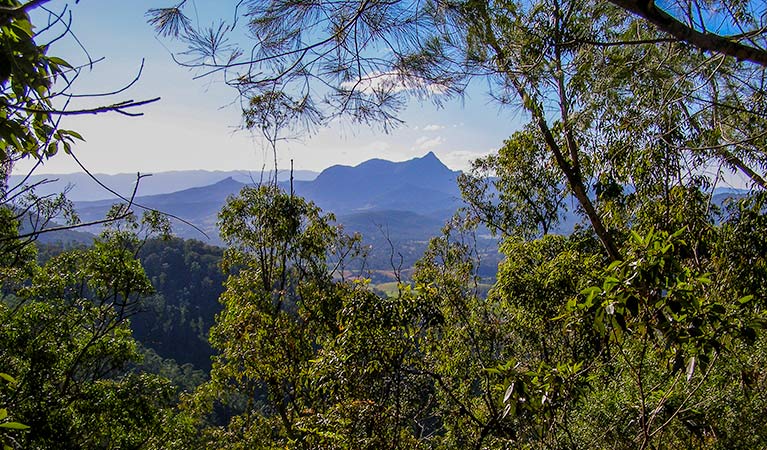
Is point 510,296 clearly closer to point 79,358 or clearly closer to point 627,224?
point 627,224

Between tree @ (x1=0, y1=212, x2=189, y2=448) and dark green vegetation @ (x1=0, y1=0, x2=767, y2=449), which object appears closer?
dark green vegetation @ (x1=0, y1=0, x2=767, y2=449)

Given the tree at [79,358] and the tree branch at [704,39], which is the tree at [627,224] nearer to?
the tree branch at [704,39]

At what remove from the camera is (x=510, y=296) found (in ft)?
16.6

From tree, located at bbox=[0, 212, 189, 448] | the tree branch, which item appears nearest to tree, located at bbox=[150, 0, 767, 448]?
the tree branch

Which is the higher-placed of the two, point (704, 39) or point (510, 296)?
point (704, 39)

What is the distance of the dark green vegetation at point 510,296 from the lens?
165 centimetres

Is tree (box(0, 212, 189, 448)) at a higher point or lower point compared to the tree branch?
lower

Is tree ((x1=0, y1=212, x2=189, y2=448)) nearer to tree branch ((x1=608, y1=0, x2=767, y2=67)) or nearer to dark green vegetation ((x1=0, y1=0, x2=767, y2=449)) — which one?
dark green vegetation ((x1=0, y1=0, x2=767, y2=449))

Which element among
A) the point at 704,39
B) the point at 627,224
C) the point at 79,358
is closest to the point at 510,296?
the point at 627,224

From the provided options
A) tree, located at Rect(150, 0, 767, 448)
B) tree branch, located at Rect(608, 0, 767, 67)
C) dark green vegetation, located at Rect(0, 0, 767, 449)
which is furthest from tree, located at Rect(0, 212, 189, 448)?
tree branch, located at Rect(608, 0, 767, 67)

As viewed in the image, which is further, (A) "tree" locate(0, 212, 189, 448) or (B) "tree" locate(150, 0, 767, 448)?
(A) "tree" locate(0, 212, 189, 448)

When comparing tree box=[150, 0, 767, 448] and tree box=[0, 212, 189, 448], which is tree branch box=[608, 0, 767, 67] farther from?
tree box=[0, 212, 189, 448]

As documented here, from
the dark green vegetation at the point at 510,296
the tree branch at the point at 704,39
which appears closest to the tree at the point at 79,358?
the dark green vegetation at the point at 510,296

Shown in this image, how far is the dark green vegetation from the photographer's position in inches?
64.9
